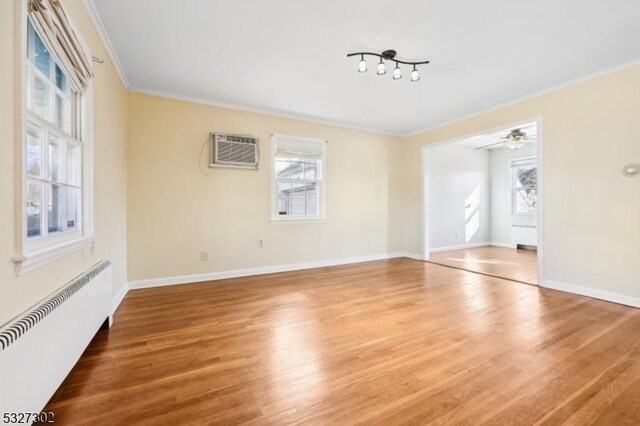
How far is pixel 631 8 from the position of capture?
7.18ft

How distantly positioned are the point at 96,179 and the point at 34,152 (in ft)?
3.09

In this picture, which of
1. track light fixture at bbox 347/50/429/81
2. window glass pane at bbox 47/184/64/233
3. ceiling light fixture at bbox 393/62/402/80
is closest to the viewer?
window glass pane at bbox 47/184/64/233

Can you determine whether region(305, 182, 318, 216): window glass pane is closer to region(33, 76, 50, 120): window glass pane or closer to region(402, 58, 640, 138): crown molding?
region(402, 58, 640, 138): crown molding

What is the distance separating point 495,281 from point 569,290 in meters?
0.79

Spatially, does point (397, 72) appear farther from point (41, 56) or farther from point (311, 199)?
point (41, 56)

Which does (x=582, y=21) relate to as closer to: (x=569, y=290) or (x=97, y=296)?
(x=569, y=290)

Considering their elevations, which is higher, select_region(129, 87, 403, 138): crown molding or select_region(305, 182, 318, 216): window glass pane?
select_region(129, 87, 403, 138): crown molding

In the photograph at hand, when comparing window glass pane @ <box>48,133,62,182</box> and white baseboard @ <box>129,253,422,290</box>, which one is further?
white baseboard @ <box>129,253,422,290</box>

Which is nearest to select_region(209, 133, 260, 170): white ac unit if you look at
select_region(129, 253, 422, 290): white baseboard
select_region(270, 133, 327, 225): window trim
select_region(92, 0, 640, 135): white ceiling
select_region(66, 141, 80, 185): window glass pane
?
select_region(270, 133, 327, 225): window trim

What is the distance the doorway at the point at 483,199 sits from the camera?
21.9ft

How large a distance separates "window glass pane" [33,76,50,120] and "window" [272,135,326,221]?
3.03 meters

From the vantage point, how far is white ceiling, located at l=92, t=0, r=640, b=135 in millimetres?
2223

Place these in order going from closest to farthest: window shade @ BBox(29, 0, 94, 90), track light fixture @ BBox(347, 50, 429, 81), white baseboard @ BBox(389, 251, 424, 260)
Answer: window shade @ BBox(29, 0, 94, 90) < track light fixture @ BBox(347, 50, 429, 81) < white baseboard @ BBox(389, 251, 424, 260)

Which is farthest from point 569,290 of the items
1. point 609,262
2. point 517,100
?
point 517,100
